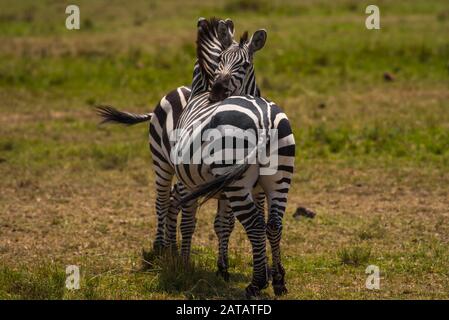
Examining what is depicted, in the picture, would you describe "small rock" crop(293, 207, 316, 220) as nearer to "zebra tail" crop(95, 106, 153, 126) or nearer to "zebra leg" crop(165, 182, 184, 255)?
"zebra leg" crop(165, 182, 184, 255)

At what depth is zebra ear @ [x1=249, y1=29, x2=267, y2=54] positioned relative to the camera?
23.9 ft

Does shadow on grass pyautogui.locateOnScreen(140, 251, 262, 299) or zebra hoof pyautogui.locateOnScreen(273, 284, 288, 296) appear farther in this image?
shadow on grass pyautogui.locateOnScreen(140, 251, 262, 299)

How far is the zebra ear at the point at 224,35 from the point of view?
7.40 m

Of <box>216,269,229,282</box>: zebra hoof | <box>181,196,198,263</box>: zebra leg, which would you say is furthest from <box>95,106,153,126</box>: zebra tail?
<box>216,269,229,282</box>: zebra hoof

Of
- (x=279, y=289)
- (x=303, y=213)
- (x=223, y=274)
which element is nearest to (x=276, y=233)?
(x=279, y=289)

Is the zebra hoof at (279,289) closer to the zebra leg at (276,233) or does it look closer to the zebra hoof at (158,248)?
the zebra leg at (276,233)

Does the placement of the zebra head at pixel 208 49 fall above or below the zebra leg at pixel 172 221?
above

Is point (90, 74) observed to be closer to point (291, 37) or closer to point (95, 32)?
point (95, 32)

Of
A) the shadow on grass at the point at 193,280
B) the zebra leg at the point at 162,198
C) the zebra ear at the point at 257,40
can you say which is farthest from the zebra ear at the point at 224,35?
the shadow on grass at the point at 193,280

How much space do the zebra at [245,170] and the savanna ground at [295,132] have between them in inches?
17.6

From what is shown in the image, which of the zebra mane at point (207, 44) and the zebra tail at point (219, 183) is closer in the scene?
the zebra tail at point (219, 183)

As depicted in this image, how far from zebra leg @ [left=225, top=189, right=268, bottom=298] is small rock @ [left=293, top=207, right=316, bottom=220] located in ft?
9.48
